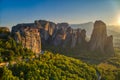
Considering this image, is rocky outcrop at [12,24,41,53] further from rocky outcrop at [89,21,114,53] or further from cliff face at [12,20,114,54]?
rocky outcrop at [89,21,114,53]

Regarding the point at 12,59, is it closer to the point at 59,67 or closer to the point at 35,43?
the point at 59,67

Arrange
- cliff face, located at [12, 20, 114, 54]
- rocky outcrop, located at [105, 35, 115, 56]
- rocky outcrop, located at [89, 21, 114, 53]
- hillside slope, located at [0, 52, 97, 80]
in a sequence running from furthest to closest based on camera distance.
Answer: rocky outcrop, located at [105, 35, 115, 56], rocky outcrop, located at [89, 21, 114, 53], cliff face, located at [12, 20, 114, 54], hillside slope, located at [0, 52, 97, 80]

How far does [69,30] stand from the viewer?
5930 inches

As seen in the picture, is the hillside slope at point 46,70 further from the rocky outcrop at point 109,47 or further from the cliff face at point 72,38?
the rocky outcrop at point 109,47

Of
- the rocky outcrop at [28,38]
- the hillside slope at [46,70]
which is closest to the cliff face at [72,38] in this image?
the rocky outcrop at [28,38]


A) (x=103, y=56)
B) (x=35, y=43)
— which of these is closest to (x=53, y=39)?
(x=103, y=56)

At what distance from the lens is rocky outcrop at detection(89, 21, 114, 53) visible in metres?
143

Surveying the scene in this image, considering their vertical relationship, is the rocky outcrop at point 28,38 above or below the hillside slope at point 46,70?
above

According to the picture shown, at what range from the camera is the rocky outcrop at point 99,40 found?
469ft

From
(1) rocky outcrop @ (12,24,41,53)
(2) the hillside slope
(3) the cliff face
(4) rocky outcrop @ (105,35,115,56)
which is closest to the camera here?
(2) the hillside slope

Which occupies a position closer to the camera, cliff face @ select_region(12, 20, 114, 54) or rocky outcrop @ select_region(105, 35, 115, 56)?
cliff face @ select_region(12, 20, 114, 54)

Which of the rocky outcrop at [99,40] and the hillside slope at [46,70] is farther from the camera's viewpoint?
the rocky outcrop at [99,40]

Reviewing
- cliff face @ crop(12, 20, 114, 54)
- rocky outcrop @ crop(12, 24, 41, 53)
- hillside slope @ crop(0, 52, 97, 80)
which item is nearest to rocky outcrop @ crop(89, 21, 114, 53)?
cliff face @ crop(12, 20, 114, 54)

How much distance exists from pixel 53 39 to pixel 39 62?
76.4 m
